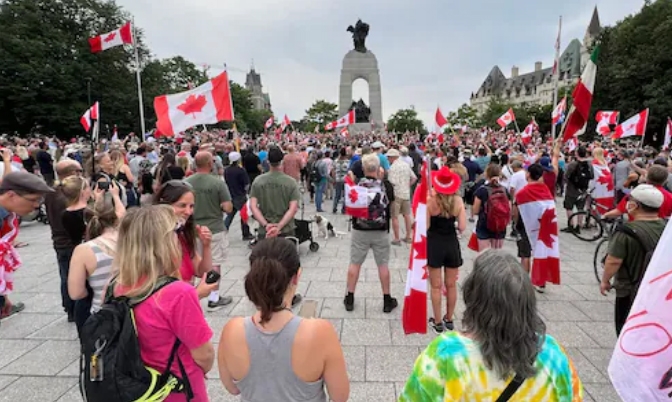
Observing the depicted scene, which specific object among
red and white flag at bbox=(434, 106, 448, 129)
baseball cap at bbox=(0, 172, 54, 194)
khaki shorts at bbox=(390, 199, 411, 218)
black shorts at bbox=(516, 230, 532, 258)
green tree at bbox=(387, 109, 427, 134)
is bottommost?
black shorts at bbox=(516, 230, 532, 258)

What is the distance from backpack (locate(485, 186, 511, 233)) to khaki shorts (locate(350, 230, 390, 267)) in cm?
154

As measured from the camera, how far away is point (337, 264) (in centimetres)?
682

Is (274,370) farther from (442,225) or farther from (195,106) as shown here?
(195,106)

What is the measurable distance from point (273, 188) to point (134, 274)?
3065 millimetres

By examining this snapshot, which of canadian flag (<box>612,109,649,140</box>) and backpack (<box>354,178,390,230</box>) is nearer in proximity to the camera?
backpack (<box>354,178,390,230</box>)

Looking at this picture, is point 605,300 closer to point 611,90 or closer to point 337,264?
point 337,264

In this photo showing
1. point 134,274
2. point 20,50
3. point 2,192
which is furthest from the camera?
point 20,50

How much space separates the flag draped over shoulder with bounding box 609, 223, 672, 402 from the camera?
1.52m

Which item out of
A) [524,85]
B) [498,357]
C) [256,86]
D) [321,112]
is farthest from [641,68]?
[256,86]

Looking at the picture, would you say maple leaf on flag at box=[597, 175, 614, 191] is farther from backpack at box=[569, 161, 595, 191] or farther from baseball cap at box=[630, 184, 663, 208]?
baseball cap at box=[630, 184, 663, 208]

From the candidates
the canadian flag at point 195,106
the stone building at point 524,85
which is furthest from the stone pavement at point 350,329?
the stone building at point 524,85

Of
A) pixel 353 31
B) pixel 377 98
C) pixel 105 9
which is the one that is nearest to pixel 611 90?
pixel 377 98

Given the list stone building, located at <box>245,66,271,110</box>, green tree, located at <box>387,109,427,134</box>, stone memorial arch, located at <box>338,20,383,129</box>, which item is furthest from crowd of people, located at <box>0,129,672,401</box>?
stone building, located at <box>245,66,271,110</box>

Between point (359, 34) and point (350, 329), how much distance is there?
4148 cm
